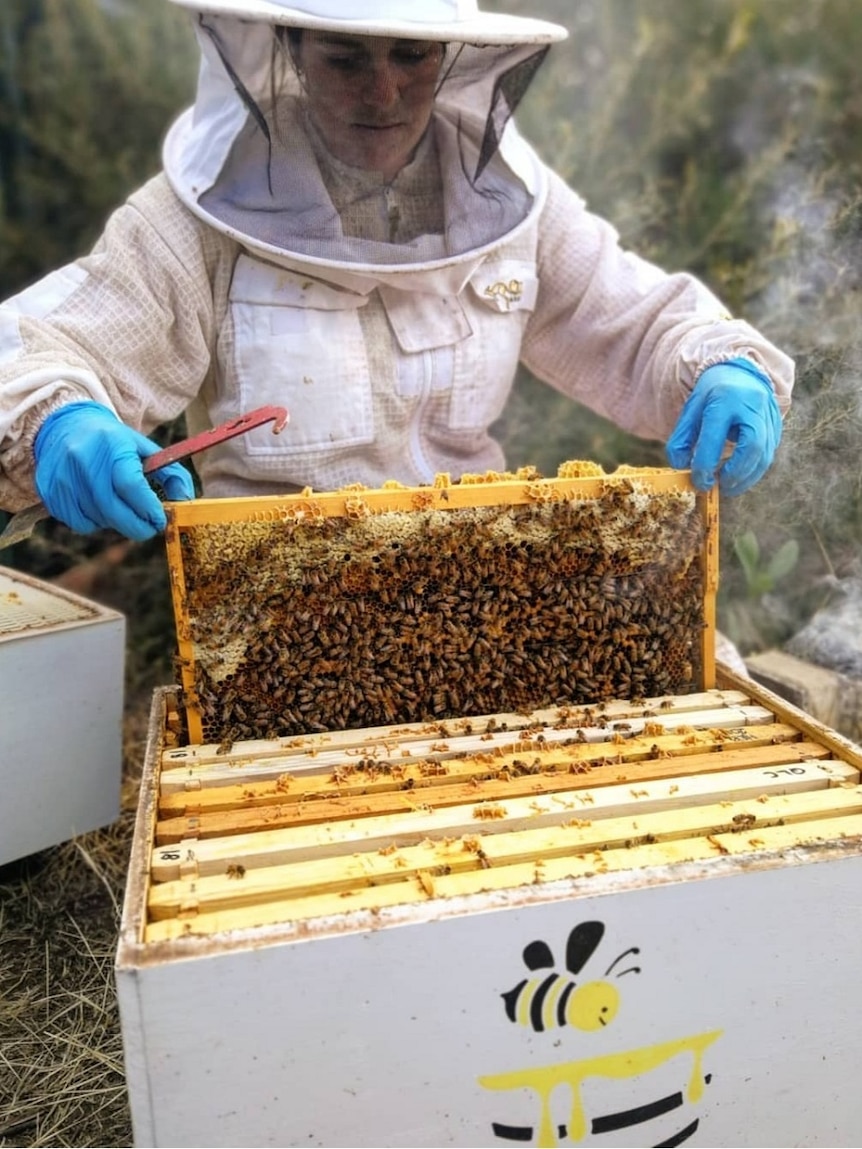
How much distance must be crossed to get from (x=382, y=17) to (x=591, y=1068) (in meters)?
2.11

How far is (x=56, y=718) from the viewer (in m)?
2.49

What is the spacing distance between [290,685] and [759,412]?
124 centimetres

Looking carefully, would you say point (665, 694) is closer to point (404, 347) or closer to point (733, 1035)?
point (733, 1035)

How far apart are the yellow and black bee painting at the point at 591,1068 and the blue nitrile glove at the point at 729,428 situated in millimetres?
1099

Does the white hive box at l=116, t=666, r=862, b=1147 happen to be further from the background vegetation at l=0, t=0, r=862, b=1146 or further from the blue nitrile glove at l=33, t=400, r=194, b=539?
the background vegetation at l=0, t=0, r=862, b=1146

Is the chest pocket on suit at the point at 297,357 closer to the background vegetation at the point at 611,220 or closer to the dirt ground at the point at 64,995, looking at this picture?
the background vegetation at the point at 611,220

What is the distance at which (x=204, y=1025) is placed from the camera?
141 centimetres

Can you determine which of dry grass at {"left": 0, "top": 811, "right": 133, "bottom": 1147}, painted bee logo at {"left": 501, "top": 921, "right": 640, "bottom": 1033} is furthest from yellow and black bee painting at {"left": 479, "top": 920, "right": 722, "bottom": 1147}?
dry grass at {"left": 0, "top": 811, "right": 133, "bottom": 1147}

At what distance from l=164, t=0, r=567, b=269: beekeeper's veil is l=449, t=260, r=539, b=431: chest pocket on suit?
0.20 metres

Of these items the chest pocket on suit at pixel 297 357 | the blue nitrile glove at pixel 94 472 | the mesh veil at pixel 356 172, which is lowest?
the blue nitrile glove at pixel 94 472

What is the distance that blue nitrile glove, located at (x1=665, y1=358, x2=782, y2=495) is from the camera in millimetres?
2223

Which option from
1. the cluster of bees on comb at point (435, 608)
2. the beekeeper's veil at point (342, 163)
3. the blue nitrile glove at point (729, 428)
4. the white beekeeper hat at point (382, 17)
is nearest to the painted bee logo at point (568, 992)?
the cluster of bees on comb at point (435, 608)

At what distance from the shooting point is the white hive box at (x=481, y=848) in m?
1.46

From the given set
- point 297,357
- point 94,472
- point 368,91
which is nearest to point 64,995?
point 94,472
